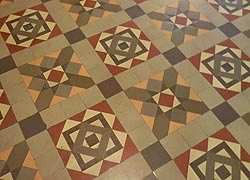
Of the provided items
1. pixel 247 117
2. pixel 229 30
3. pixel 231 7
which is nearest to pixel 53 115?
pixel 247 117

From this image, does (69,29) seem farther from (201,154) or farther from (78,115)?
(201,154)

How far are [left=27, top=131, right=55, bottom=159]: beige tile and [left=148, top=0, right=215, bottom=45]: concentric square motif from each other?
3.35 feet

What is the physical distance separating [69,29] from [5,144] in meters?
0.89

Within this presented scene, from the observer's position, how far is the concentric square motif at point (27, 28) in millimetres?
2180

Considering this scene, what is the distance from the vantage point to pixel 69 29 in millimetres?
2240

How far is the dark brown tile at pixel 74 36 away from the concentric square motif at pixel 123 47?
0.21 feet

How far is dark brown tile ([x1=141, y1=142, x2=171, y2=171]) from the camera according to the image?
1676 millimetres

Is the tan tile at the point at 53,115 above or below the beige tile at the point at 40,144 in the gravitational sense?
above

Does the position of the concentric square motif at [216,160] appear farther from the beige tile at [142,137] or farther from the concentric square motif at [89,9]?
the concentric square motif at [89,9]

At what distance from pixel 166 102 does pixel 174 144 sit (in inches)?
10.7

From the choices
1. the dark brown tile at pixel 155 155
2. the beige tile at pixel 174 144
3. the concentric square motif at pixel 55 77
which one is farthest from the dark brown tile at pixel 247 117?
the concentric square motif at pixel 55 77

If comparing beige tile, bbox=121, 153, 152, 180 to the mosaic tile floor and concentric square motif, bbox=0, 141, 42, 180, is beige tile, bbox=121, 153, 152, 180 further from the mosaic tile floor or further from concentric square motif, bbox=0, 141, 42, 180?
concentric square motif, bbox=0, 141, 42, 180

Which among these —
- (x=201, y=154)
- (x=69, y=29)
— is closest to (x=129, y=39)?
(x=69, y=29)

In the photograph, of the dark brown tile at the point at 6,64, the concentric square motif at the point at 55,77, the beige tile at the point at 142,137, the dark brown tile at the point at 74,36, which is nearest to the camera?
the beige tile at the point at 142,137
